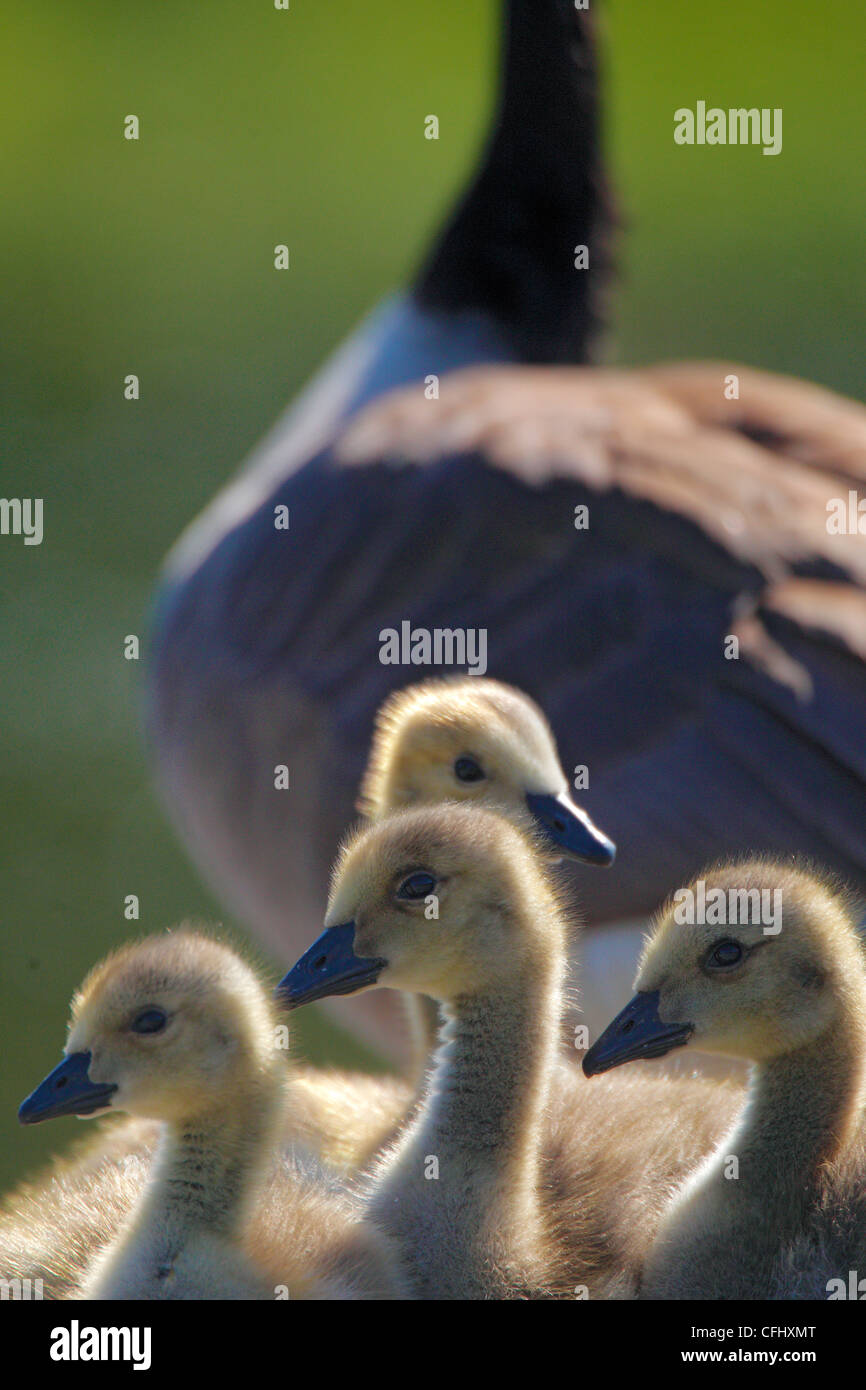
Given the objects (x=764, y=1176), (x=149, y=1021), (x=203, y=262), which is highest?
(x=203, y=262)

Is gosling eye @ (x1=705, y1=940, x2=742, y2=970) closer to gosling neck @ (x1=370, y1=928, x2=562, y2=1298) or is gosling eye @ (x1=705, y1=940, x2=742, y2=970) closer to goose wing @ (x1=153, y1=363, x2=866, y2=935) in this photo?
gosling neck @ (x1=370, y1=928, x2=562, y2=1298)

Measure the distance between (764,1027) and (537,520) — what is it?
0.83m

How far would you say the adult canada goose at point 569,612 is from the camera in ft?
5.76

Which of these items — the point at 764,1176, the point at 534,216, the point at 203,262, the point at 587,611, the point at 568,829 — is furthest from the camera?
the point at 203,262

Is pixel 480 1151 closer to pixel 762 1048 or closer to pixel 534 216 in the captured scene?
pixel 762 1048

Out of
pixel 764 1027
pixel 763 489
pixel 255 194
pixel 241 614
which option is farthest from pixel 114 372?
pixel 764 1027

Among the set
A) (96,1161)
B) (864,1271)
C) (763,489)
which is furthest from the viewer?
(763,489)

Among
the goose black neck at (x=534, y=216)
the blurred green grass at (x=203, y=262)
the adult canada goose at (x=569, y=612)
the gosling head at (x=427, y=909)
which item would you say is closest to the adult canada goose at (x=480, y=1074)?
the gosling head at (x=427, y=909)

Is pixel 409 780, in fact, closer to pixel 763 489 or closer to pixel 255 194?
pixel 763 489

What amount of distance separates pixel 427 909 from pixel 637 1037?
0.16 meters

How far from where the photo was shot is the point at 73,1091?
3.99 ft

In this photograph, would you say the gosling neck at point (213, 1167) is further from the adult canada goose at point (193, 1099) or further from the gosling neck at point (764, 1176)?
the gosling neck at point (764, 1176)

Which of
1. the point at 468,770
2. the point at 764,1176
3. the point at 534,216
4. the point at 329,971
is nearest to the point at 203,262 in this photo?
the point at 534,216

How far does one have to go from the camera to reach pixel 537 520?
1.93 m
